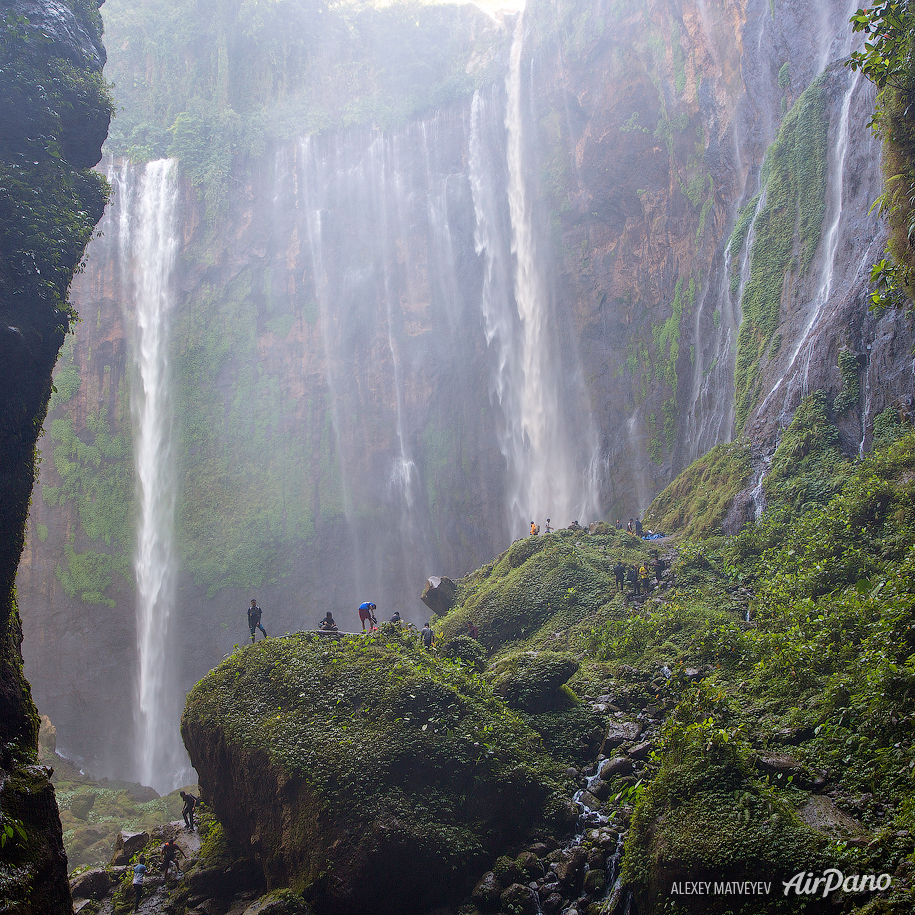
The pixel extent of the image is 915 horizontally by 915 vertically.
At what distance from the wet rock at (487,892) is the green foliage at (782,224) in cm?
1416

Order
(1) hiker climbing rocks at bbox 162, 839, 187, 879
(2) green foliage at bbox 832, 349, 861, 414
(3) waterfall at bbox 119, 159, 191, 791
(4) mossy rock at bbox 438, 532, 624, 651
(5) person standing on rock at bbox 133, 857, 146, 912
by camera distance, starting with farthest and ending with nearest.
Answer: (3) waterfall at bbox 119, 159, 191, 791 → (4) mossy rock at bbox 438, 532, 624, 651 → (2) green foliage at bbox 832, 349, 861, 414 → (1) hiker climbing rocks at bbox 162, 839, 187, 879 → (5) person standing on rock at bbox 133, 857, 146, 912

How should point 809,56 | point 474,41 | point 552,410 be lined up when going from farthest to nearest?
point 474,41, point 552,410, point 809,56

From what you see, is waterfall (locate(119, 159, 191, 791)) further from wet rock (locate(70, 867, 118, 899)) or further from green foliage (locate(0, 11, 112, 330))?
green foliage (locate(0, 11, 112, 330))

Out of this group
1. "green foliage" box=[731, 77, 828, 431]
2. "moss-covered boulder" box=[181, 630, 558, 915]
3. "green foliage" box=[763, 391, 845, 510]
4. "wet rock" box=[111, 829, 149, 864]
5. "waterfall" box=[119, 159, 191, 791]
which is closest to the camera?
"moss-covered boulder" box=[181, 630, 558, 915]

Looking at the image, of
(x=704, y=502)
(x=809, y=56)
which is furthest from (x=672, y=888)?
(x=809, y=56)

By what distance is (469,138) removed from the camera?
112ft

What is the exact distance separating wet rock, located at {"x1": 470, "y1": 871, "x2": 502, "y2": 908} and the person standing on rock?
5.45 m

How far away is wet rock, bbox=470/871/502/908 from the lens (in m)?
6.75

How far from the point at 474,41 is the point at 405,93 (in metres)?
4.87

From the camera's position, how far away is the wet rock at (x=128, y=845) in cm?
1073

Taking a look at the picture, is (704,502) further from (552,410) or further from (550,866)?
(552,410)

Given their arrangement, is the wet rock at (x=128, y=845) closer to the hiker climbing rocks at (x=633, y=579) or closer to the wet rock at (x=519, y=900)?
the wet rock at (x=519, y=900)

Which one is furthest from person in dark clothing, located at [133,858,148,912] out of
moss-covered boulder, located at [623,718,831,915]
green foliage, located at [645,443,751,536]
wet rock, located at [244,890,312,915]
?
green foliage, located at [645,443,751,536]

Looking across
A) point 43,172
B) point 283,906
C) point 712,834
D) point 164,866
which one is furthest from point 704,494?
point 43,172
